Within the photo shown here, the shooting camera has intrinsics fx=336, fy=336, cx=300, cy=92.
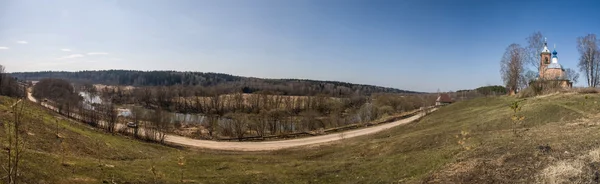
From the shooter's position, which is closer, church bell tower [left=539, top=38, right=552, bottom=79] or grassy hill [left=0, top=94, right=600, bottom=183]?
grassy hill [left=0, top=94, right=600, bottom=183]

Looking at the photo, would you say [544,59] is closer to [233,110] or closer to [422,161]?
[422,161]

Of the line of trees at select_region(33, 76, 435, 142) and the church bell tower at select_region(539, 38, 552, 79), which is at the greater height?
the church bell tower at select_region(539, 38, 552, 79)

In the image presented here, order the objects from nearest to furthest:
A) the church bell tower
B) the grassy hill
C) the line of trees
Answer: the grassy hill < the church bell tower < the line of trees

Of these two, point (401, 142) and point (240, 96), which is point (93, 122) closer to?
point (401, 142)

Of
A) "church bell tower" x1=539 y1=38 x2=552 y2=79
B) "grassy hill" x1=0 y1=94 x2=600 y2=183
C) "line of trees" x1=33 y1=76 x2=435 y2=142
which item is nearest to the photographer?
"grassy hill" x1=0 y1=94 x2=600 y2=183

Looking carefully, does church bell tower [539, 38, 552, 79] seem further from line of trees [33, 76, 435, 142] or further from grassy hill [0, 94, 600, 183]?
line of trees [33, 76, 435, 142]

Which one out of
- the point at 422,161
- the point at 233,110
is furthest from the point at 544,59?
the point at 233,110

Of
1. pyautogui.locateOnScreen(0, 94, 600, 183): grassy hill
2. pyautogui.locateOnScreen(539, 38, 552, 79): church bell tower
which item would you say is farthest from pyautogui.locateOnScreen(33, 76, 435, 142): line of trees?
pyautogui.locateOnScreen(539, 38, 552, 79): church bell tower

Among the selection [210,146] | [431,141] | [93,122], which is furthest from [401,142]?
[93,122]

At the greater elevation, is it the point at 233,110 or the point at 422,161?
the point at 422,161

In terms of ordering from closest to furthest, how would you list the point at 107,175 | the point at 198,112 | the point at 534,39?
1. the point at 107,175
2. the point at 534,39
3. the point at 198,112

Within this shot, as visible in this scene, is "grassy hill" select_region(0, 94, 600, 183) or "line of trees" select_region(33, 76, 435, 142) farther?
"line of trees" select_region(33, 76, 435, 142)
